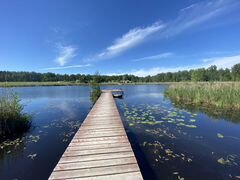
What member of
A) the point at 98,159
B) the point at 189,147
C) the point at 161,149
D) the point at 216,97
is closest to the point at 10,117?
the point at 98,159

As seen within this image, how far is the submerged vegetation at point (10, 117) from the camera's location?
18.4 ft

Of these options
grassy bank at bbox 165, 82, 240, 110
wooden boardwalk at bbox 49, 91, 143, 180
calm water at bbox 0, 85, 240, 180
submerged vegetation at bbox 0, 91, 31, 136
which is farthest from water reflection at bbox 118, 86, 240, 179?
submerged vegetation at bbox 0, 91, 31, 136

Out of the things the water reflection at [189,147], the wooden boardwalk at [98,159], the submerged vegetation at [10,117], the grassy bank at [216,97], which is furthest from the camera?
Answer: the grassy bank at [216,97]

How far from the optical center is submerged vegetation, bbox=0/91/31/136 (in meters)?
5.61

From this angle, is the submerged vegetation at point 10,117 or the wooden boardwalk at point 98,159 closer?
the wooden boardwalk at point 98,159

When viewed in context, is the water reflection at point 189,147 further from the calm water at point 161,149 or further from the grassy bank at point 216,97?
the grassy bank at point 216,97

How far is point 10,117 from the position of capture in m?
5.84

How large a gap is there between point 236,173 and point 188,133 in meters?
2.52

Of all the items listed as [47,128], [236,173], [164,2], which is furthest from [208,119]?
[164,2]

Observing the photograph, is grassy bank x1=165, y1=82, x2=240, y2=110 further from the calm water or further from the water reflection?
the water reflection

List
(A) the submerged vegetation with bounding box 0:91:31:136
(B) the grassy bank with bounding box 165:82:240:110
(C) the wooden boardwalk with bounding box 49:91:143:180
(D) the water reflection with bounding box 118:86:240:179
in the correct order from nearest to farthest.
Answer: (C) the wooden boardwalk with bounding box 49:91:143:180, (D) the water reflection with bounding box 118:86:240:179, (A) the submerged vegetation with bounding box 0:91:31:136, (B) the grassy bank with bounding box 165:82:240:110

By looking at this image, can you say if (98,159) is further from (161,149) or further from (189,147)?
(189,147)

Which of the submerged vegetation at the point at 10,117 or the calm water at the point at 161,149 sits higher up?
the submerged vegetation at the point at 10,117

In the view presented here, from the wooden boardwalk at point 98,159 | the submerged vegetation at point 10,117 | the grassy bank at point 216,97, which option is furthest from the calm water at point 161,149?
the grassy bank at point 216,97
